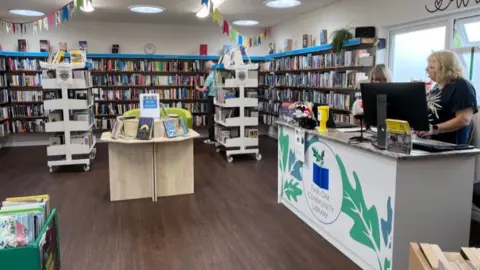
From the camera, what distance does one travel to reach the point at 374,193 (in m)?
2.57

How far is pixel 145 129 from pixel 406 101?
2.77 meters

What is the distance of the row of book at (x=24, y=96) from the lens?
8.02 metres

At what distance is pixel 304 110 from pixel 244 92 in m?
3.03

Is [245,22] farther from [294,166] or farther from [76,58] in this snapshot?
[294,166]

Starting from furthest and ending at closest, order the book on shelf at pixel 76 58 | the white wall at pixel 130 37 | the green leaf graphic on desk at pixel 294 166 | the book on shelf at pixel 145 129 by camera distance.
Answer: the white wall at pixel 130 37, the book on shelf at pixel 76 58, the book on shelf at pixel 145 129, the green leaf graphic on desk at pixel 294 166

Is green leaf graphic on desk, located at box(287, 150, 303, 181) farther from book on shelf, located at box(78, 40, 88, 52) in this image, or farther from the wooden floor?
book on shelf, located at box(78, 40, 88, 52)

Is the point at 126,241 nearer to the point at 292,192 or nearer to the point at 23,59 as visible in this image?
the point at 292,192

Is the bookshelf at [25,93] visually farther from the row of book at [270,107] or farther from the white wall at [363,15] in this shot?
the white wall at [363,15]

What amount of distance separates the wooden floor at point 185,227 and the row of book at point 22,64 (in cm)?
325

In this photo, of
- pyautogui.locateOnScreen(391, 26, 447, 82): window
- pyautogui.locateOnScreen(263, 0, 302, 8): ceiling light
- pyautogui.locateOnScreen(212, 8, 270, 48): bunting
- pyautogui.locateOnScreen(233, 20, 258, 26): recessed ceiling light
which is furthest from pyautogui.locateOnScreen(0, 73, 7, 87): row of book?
pyautogui.locateOnScreen(391, 26, 447, 82): window

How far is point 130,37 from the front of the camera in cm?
873

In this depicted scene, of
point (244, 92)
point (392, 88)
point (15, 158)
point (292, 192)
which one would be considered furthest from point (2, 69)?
point (392, 88)

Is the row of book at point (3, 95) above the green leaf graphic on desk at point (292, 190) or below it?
above

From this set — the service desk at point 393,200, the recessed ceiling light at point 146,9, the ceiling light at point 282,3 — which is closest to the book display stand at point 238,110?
the ceiling light at point 282,3
